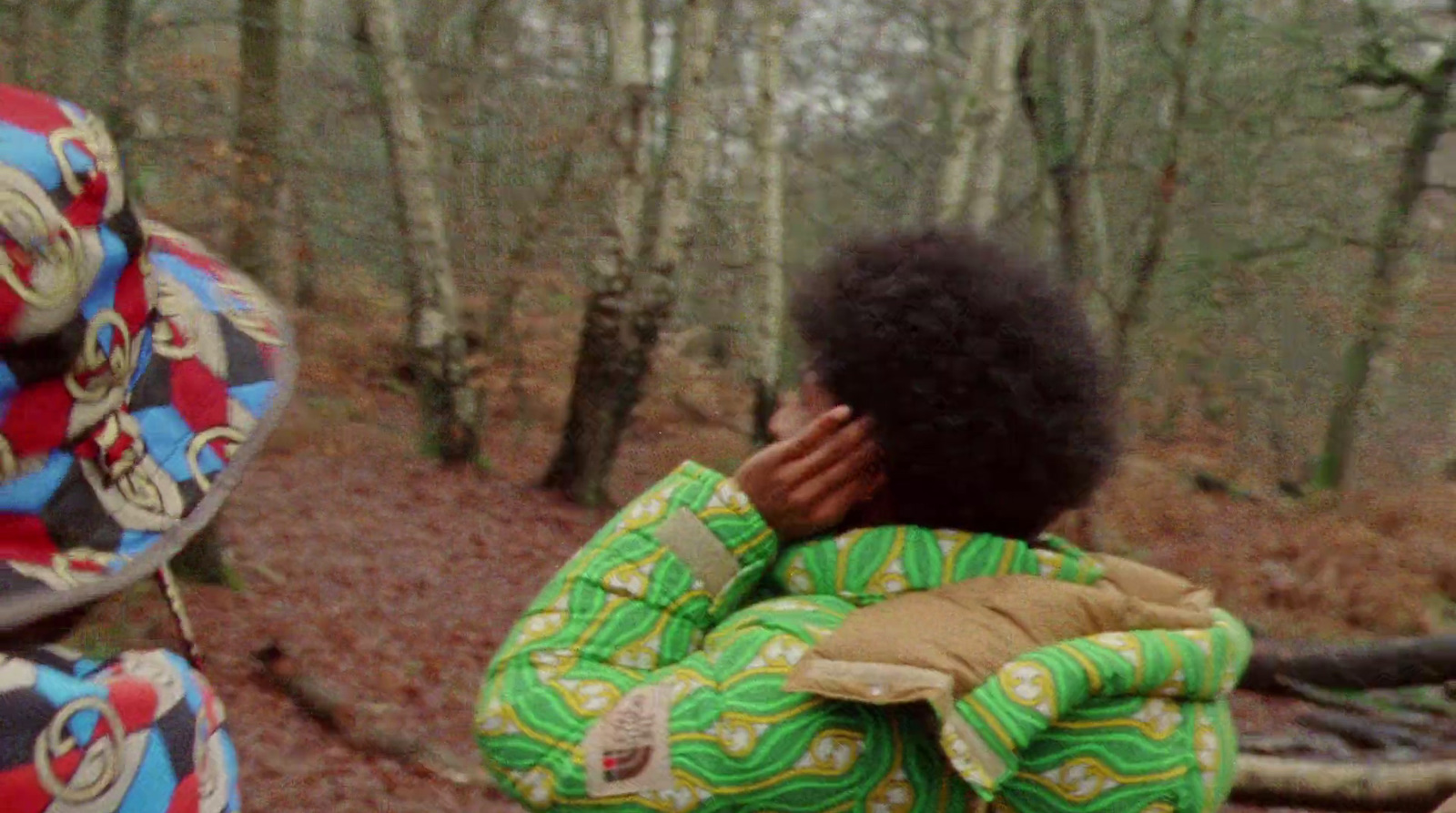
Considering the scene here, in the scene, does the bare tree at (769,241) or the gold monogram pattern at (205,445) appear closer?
the gold monogram pattern at (205,445)

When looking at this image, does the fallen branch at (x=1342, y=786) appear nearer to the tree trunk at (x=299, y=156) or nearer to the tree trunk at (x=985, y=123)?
the tree trunk at (x=299, y=156)

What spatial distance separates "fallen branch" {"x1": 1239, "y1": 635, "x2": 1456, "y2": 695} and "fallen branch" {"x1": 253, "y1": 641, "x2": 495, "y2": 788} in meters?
4.79

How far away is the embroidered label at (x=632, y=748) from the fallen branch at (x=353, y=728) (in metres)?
4.64

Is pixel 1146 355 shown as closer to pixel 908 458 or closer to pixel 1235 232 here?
pixel 1235 232

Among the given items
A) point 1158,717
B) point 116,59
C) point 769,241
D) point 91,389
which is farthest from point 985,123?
point 91,389

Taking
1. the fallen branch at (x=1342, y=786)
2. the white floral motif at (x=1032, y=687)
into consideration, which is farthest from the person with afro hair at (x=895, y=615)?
the fallen branch at (x=1342, y=786)

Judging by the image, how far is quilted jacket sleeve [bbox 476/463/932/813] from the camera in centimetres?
154

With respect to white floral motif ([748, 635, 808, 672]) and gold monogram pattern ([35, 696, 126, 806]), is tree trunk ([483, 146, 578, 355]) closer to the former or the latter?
white floral motif ([748, 635, 808, 672])

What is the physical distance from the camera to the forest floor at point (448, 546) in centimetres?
627

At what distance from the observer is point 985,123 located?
12328mm

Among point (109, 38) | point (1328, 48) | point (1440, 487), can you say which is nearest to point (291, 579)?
point (109, 38)

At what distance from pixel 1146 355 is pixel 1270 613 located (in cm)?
575

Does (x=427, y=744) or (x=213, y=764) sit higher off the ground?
(x=213, y=764)

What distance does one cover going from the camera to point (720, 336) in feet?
58.6
